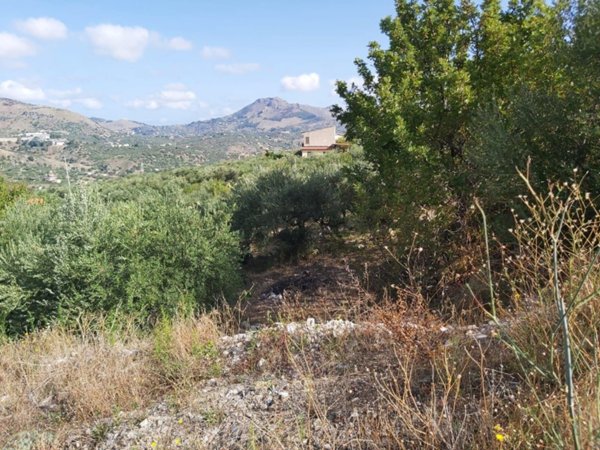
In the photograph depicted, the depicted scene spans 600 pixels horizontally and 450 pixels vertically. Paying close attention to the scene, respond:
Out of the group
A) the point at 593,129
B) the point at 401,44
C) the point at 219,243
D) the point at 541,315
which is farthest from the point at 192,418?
the point at 401,44

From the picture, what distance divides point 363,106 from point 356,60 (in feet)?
4.48

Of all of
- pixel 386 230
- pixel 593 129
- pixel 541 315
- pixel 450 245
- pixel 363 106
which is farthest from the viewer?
Answer: pixel 363 106

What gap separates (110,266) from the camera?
21.1 ft

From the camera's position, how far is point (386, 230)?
7.93m

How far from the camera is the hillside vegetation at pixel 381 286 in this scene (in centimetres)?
267

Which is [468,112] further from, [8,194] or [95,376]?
[8,194]

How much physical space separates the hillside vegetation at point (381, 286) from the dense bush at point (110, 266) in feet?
0.12

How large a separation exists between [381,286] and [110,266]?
4379 millimetres

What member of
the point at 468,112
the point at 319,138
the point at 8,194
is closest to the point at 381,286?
the point at 468,112

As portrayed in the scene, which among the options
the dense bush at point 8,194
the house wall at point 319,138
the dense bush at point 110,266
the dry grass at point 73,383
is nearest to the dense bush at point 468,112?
the dense bush at point 110,266

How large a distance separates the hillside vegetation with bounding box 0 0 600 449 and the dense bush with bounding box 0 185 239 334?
0.04m

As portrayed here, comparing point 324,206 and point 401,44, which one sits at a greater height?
point 401,44

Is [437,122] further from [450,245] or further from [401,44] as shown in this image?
[450,245]

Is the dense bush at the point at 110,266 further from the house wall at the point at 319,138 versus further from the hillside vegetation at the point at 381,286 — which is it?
the house wall at the point at 319,138
